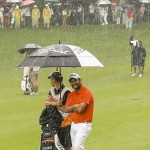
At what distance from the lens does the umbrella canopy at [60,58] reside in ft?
46.1

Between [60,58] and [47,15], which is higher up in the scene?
[60,58]

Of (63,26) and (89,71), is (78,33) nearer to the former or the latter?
(63,26)

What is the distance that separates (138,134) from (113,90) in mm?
10727

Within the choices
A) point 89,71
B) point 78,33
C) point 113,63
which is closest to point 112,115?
point 89,71

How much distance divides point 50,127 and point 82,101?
84 centimetres

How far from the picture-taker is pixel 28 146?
18.0 meters

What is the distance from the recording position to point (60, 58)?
14.2 meters

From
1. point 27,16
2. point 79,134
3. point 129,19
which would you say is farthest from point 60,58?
point 27,16

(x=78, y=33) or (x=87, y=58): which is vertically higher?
(x=87, y=58)

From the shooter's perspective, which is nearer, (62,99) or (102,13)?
(62,99)

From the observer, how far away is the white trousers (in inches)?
553

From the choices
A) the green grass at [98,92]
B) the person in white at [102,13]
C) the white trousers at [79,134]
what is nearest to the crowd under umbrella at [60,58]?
the white trousers at [79,134]

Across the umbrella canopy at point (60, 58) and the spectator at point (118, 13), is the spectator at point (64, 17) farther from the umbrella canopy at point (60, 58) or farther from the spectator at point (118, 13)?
the umbrella canopy at point (60, 58)

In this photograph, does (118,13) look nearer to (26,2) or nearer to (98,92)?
(26,2)
